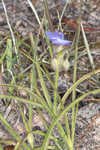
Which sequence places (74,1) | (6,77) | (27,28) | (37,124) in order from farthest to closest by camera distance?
(74,1), (27,28), (6,77), (37,124)

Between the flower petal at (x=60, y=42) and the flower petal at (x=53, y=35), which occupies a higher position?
the flower petal at (x=53, y=35)

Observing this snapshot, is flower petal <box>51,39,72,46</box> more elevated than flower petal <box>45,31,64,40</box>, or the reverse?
flower petal <box>45,31,64,40</box>

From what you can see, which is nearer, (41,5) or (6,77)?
(6,77)

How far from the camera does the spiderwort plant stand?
98 centimetres

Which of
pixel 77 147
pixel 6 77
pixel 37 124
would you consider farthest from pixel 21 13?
pixel 77 147

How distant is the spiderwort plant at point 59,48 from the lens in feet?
3.20

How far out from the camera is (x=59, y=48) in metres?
1.01

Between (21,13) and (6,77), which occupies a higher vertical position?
(21,13)

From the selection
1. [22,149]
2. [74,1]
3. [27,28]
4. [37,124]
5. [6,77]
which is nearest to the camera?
[22,149]

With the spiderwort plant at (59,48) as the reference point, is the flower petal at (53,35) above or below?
above

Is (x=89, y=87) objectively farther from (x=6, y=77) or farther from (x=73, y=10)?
(x=73, y=10)

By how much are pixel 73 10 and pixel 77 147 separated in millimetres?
872

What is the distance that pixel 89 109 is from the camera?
2.93 ft

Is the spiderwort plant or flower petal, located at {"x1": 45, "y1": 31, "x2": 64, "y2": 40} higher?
flower petal, located at {"x1": 45, "y1": 31, "x2": 64, "y2": 40}
